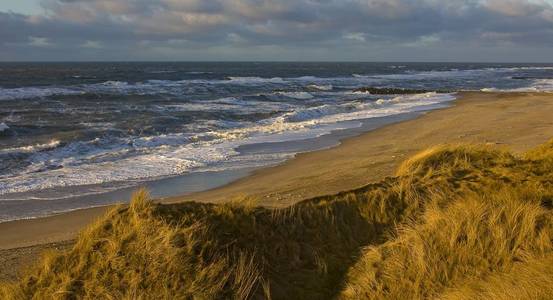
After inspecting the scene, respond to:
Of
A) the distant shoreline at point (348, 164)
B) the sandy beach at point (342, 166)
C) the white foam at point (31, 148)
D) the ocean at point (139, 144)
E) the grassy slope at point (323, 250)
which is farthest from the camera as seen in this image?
the white foam at point (31, 148)

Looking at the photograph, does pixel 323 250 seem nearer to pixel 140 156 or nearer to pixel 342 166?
pixel 342 166

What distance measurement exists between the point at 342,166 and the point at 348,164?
0.79 feet

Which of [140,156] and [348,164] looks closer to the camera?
[348,164]

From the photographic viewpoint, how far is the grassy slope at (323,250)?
153 inches

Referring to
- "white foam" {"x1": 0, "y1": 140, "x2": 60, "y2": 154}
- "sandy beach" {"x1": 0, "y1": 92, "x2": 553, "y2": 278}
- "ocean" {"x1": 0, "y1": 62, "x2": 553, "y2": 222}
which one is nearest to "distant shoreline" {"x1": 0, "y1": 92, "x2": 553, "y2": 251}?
"sandy beach" {"x1": 0, "y1": 92, "x2": 553, "y2": 278}

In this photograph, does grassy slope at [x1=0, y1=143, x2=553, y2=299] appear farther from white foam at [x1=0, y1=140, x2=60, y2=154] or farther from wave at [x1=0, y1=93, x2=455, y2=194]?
white foam at [x1=0, y1=140, x2=60, y2=154]

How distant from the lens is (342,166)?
1182 cm

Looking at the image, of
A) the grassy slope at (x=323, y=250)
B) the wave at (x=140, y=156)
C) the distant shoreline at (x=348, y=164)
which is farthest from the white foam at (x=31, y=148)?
the grassy slope at (x=323, y=250)

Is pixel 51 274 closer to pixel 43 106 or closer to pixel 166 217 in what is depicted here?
pixel 166 217

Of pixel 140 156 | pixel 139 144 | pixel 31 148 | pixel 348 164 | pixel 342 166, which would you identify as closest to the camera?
pixel 342 166

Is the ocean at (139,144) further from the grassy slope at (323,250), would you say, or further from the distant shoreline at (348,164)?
the grassy slope at (323,250)

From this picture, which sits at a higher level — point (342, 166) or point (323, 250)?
point (323, 250)

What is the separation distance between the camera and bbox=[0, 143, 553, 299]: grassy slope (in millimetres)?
3885

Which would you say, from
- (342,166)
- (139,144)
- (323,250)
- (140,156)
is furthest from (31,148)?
(323,250)
